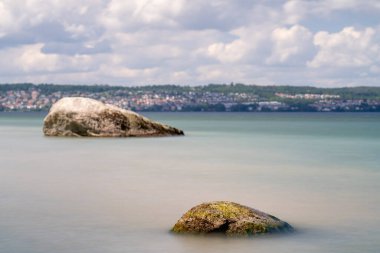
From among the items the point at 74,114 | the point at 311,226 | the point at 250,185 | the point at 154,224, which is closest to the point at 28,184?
the point at 250,185

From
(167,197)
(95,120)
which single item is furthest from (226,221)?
(95,120)

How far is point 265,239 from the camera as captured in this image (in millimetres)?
12969

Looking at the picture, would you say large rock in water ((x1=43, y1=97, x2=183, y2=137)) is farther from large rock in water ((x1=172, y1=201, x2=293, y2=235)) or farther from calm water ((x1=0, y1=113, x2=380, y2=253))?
large rock in water ((x1=172, y1=201, x2=293, y2=235))

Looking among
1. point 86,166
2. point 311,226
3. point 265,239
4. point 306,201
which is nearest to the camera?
point 265,239

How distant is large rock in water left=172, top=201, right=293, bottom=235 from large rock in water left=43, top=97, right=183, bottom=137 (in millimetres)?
30162

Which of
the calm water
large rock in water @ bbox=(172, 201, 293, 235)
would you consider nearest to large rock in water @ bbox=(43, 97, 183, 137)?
the calm water

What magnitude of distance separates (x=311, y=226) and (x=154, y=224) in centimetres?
282

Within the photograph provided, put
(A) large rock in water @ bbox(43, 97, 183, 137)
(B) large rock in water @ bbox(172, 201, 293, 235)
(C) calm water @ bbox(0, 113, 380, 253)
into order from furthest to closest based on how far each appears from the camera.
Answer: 1. (A) large rock in water @ bbox(43, 97, 183, 137)
2. (B) large rock in water @ bbox(172, 201, 293, 235)
3. (C) calm water @ bbox(0, 113, 380, 253)

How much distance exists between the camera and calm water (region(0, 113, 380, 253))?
42.4 ft

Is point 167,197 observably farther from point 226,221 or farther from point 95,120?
point 95,120

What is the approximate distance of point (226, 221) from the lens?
1323cm

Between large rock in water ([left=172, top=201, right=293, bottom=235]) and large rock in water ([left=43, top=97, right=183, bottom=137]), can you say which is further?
large rock in water ([left=43, top=97, right=183, bottom=137])

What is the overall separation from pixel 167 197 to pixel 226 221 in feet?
18.1

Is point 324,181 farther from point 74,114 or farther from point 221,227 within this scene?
point 74,114
